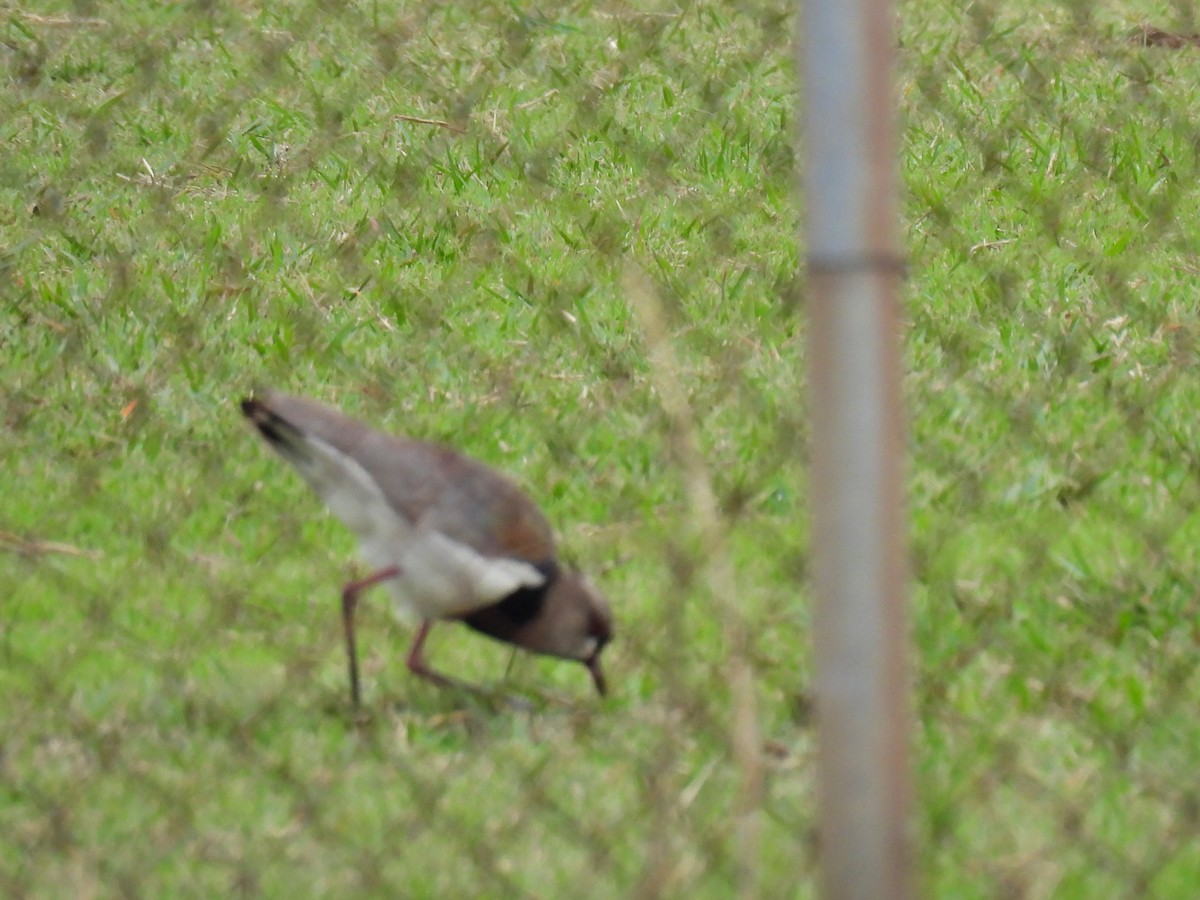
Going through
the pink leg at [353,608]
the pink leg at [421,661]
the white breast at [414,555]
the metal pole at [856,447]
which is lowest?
the pink leg at [421,661]

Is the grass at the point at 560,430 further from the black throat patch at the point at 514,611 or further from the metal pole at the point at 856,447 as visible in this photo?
the metal pole at the point at 856,447

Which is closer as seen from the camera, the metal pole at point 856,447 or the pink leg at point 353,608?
the metal pole at point 856,447

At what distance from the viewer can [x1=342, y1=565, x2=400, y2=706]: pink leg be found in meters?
2.64

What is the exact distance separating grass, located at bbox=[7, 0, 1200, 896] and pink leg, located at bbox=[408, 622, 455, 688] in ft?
0.22

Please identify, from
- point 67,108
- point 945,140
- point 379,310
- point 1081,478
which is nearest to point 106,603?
point 67,108

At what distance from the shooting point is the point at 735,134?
10.6 ft

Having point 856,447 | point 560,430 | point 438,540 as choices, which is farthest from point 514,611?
point 856,447

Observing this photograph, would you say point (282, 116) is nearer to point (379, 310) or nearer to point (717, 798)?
point (379, 310)

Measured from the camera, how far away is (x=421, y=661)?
2871mm

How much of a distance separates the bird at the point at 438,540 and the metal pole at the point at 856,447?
1.33m

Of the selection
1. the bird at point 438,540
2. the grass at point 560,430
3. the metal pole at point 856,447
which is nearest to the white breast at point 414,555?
the bird at point 438,540

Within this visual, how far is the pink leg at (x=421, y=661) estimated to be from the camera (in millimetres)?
2793

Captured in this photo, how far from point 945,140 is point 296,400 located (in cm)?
197

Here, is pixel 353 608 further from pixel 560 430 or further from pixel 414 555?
pixel 560 430
